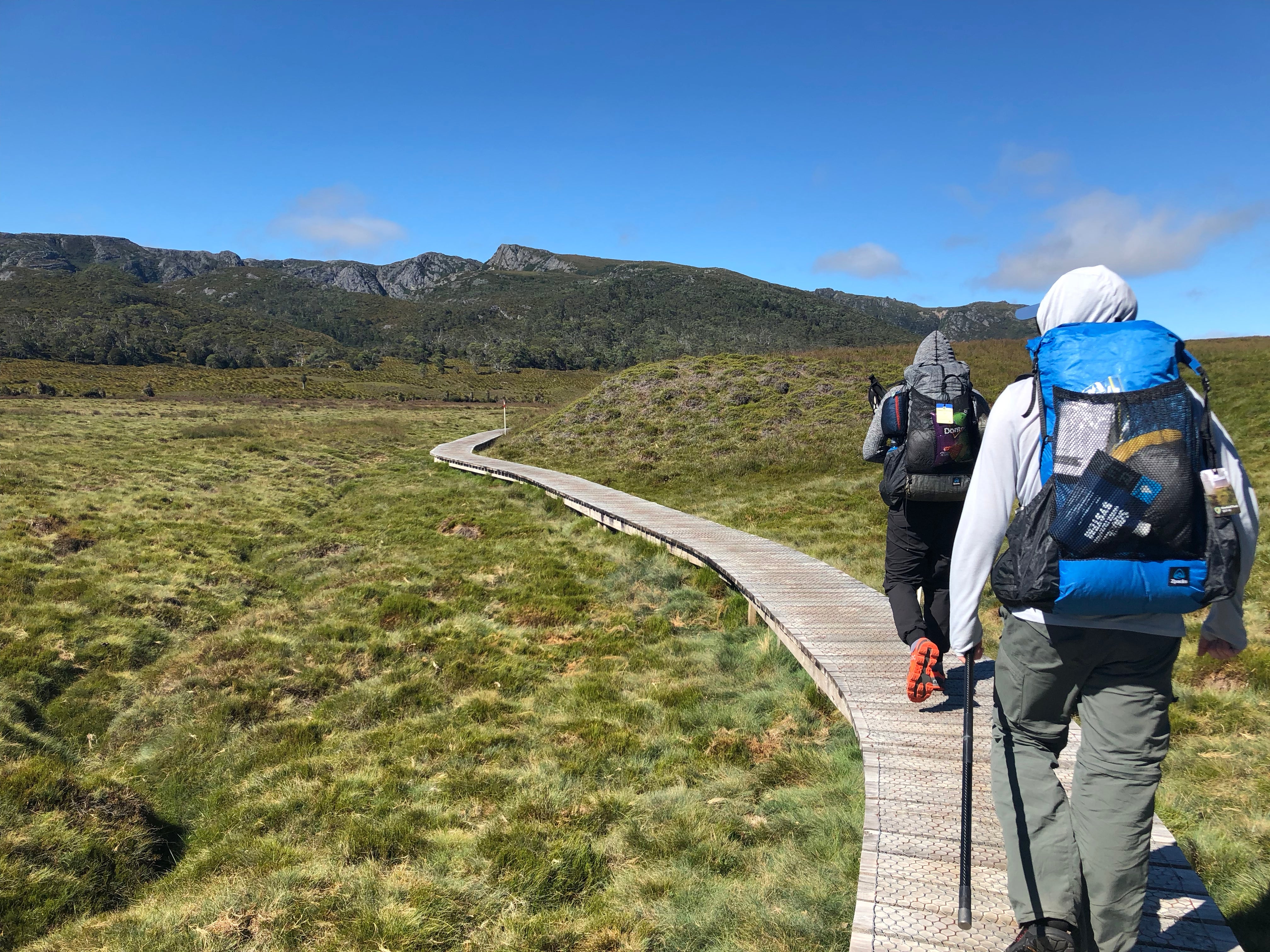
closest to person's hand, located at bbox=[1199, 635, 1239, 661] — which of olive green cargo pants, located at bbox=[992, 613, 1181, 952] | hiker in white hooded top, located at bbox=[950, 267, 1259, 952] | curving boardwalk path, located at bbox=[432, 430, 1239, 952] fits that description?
hiker in white hooded top, located at bbox=[950, 267, 1259, 952]

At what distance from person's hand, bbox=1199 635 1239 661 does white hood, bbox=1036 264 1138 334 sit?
1.07 metres

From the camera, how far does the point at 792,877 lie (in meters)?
3.63

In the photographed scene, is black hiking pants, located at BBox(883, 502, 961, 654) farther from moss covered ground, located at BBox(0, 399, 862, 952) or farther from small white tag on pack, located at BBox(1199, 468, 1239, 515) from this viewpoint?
small white tag on pack, located at BBox(1199, 468, 1239, 515)

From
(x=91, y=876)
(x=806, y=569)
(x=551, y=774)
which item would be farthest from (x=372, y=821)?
(x=806, y=569)

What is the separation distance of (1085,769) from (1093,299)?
5.09 feet

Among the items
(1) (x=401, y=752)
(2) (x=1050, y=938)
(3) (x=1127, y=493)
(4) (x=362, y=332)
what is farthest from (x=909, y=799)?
(4) (x=362, y=332)

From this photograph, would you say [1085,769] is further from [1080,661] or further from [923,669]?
[923,669]

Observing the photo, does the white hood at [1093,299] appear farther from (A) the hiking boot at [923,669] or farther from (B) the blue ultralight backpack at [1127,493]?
(A) the hiking boot at [923,669]

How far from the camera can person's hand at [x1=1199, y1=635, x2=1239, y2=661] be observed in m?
2.25

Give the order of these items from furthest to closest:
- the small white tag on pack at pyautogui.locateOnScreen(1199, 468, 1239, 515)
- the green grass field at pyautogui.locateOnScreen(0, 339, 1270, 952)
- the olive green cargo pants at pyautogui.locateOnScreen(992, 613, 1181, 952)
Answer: the green grass field at pyautogui.locateOnScreen(0, 339, 1270, 952) < the olive green cargo pants at pyautogui.locateOnScreen(992, 613, 1181, 952) < the small white tag on pack at pyautogui.locateOnScreen(1199, 468, 1239, 515)

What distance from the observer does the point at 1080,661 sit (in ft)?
7.34

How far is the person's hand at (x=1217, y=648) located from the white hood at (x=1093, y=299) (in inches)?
42.3

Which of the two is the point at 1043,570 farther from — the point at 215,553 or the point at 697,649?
the point at 215,553

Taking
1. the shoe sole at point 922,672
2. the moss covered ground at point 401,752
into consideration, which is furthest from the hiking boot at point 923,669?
the moss covered ground at point 401,752
